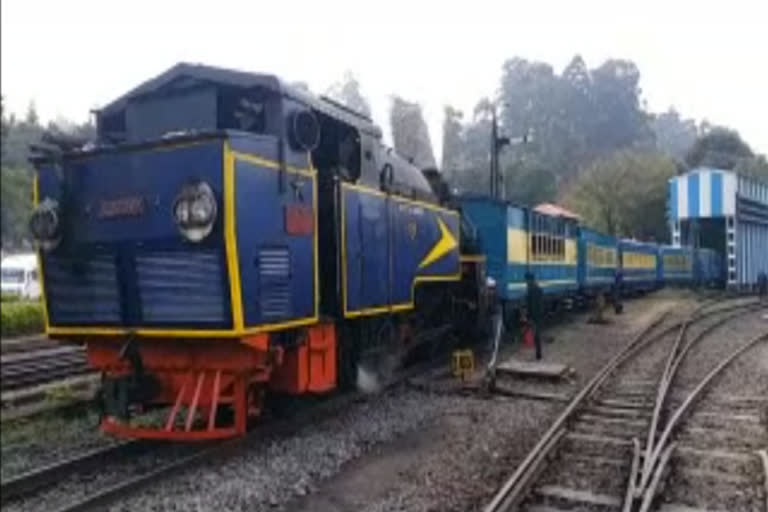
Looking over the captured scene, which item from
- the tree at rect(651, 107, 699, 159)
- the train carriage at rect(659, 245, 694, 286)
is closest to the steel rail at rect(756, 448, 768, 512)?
the tree at rect(651, 107, 699, 159)

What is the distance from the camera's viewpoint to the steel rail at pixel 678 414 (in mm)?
6371

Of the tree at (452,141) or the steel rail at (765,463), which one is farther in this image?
the tree at (452,141)

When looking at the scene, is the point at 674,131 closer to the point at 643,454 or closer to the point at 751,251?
the point at 751,251

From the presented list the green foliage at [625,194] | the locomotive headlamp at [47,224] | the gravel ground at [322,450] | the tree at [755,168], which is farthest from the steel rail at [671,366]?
the green foliage at [625,194]

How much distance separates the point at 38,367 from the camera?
47.4 ft

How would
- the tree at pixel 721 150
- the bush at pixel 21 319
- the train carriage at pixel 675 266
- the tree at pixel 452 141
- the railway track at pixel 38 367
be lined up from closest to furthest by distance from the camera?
the railway track at pixel 38 367 → the tree at pixel 721 150 → the bush at pixel 21 319 → the train carriage at pixel 675 266 → the tree at pixel 452 141

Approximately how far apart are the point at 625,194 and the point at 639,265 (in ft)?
29.1

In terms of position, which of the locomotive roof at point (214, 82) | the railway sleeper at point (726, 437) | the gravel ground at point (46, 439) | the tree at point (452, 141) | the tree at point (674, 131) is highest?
the tree at point (452, 141)

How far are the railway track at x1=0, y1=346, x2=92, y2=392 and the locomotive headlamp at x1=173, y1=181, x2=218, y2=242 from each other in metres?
7.41

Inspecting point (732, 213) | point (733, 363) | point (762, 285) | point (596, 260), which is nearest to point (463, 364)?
point (732, 213)

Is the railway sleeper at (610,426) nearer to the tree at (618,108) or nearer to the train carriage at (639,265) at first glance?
the tree at (618,108)

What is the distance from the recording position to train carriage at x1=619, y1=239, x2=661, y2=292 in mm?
30812

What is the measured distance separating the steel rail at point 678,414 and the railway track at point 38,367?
954 cm

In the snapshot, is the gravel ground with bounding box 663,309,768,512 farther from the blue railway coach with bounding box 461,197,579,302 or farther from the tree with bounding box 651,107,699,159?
the tree with bounding box 651,107,699,159
